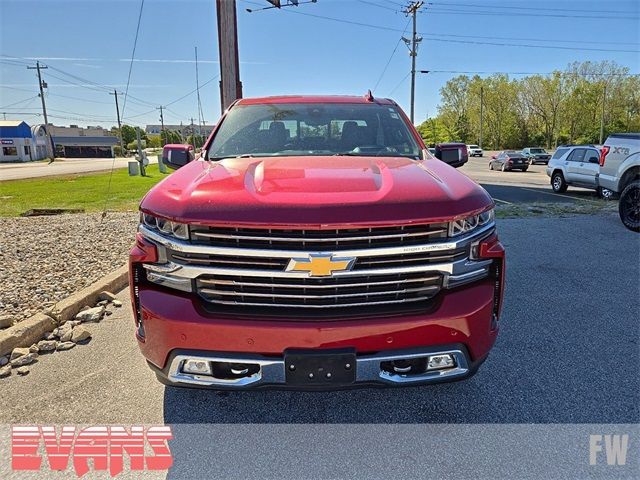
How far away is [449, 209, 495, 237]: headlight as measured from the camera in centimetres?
207

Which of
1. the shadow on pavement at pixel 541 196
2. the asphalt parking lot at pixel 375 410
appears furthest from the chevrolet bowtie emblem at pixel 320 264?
the shadow on pavement at pixel 541 196

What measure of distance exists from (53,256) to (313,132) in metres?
4.22

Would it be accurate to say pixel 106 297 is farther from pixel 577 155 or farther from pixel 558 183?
pixel 577 155

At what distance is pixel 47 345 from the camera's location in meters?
3.33

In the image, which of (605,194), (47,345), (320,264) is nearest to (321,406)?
(320,264)

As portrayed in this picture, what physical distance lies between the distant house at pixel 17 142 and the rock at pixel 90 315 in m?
76.0

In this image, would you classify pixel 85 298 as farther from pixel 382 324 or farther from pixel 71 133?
pixel 71 133

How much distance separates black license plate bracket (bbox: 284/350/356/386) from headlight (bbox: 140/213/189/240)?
748 mm

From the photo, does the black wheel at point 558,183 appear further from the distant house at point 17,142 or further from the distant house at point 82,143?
the distant house at point 82,143

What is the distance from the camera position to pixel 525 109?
2842 inches

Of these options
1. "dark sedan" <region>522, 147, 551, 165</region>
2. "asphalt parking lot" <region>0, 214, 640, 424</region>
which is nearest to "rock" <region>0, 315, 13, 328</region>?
"asphalt parking lot" <region>0, 214, 640, 424</region>

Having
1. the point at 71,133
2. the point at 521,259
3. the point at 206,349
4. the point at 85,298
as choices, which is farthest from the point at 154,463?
the point at 71,133

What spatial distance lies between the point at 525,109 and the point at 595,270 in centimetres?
7733

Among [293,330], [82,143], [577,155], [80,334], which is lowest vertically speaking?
[80,334]
